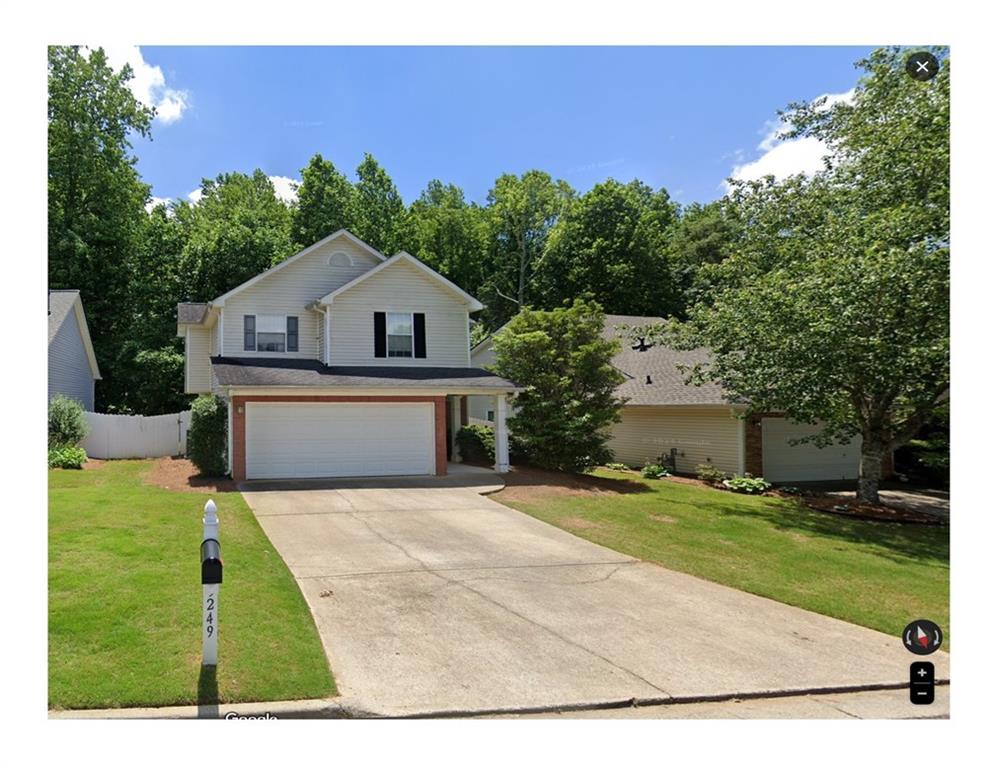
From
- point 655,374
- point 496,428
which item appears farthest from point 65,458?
point 655,374

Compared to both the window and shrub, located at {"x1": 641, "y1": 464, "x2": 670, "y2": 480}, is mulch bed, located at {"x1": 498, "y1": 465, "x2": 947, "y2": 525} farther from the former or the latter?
the window

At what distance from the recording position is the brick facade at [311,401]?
40.2ft

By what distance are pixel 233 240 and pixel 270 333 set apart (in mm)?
7064

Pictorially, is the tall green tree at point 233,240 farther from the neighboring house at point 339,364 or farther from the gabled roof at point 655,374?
the gabled roof at point 655,374

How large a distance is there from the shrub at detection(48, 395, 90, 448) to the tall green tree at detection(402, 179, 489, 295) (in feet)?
20.9

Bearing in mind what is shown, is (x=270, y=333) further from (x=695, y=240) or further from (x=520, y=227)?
(x=695, y=240)

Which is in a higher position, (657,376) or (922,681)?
(657,376)

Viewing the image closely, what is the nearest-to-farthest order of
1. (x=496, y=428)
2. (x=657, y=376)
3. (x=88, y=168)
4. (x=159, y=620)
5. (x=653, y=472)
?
(x=159, y=620)
(x=88, y=168)
(x=496, y=428)
(x=653, y=472)
(x=657, y=376)

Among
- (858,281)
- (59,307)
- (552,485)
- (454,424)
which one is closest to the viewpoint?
(59,307)

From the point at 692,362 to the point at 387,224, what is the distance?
8658mm

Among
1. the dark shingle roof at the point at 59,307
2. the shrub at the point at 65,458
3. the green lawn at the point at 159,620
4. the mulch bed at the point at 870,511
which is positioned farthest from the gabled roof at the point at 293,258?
the mulch bed at the point at 870,511

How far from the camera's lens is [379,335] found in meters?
15.3

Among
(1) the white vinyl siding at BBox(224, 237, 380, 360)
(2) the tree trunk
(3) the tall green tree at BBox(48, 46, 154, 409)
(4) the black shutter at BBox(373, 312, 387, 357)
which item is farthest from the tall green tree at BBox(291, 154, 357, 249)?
(2) the tree trunk
